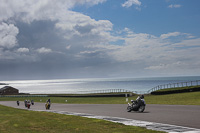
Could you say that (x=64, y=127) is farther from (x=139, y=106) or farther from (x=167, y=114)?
(x=139, y=106)

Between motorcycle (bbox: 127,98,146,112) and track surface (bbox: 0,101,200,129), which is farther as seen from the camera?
motorcycle (bbox: 127,98,146,112)

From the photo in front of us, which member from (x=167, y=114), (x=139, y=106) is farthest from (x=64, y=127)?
(x=139, y=106)

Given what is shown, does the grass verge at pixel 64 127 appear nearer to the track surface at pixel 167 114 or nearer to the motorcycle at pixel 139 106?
the track surface at pixel 167 114

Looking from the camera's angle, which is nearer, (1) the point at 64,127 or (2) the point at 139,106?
(1) the point at 64,127

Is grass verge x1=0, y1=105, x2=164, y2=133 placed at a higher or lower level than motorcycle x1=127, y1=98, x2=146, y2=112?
lower

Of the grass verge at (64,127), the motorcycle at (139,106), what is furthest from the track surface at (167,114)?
the grass verge at (64,127)

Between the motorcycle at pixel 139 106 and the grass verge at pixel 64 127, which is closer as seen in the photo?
the grass verge at pixel 64 127

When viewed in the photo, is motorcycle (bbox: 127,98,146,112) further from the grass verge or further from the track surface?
the grass verge

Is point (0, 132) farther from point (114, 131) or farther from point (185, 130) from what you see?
point (185, 130)

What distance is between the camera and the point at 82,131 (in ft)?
39.3

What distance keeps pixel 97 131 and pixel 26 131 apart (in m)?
3.66

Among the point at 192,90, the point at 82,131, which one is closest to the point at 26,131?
the point at 82,131

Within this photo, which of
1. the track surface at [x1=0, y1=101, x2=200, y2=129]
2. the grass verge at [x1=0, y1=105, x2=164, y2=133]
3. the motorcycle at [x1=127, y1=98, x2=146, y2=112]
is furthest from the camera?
the motorcycle at [x1=127, y1=98, x2=146, y2=112]

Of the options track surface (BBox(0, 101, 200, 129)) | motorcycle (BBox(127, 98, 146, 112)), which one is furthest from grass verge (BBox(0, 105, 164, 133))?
motorcycle (BBox(127, 98, 146, 112))
